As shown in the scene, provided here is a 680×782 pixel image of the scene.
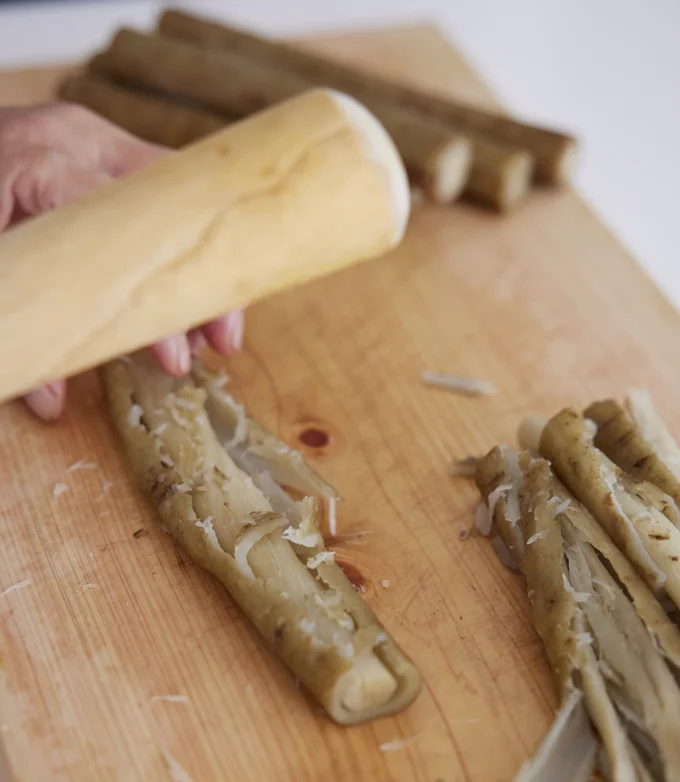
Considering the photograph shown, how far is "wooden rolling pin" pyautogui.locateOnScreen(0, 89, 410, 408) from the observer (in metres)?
1.40

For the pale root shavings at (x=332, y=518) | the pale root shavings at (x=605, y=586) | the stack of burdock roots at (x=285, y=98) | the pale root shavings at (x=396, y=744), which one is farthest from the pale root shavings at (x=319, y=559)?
the stack of burdock roots at (x=285, y=98)

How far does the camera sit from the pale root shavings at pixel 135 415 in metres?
1.65

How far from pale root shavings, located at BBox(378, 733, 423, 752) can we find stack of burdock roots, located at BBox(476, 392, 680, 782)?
152mm

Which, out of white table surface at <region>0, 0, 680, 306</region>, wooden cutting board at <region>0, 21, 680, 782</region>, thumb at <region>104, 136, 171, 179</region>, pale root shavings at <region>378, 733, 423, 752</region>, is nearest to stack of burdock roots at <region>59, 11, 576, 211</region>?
wooden cutting board at <region>0, 21, 680, 782</region>

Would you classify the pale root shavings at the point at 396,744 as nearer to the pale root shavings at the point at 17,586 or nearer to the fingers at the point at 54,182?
the pale root shavings at the point at 17,586

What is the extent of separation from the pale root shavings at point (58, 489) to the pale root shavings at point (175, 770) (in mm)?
488

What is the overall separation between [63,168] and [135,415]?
467 millimetres

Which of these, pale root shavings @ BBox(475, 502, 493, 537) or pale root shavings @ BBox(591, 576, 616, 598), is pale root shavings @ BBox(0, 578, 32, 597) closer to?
pale root shavings @ BBox(475, 502, 493, 537)

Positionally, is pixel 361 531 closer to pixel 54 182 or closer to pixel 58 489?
pixel 58 489

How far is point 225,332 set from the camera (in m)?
1.79

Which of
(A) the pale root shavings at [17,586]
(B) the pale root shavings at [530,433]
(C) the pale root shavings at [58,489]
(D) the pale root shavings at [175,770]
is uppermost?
(B) the pale root shavings at [530,433]

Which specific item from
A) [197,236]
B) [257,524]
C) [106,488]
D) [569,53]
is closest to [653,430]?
[257,524]

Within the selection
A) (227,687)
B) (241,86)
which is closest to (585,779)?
(227,687)

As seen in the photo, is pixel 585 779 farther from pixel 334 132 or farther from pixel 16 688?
pixel 334 132
